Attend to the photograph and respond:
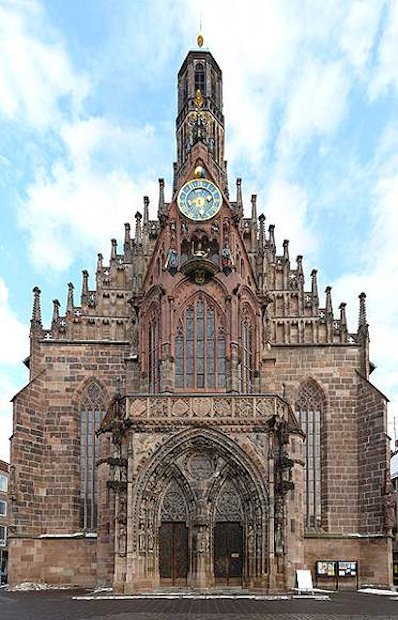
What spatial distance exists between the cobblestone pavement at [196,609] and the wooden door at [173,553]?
411 centimetres

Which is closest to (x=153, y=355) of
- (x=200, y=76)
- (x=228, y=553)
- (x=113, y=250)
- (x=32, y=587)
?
(x=113, y=250)

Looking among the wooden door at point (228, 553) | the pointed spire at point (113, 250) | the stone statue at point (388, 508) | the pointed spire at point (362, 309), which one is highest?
the pointed spire at point (113, 250)

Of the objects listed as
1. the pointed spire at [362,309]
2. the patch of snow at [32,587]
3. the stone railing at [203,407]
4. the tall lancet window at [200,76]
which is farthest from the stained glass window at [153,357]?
the tall lancet window at [200,76]

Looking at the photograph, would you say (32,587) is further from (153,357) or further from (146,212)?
(146,212)

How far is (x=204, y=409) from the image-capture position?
117 ft

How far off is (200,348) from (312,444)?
26.0ft

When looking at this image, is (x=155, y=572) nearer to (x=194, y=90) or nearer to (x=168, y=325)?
(x=168, y=325)

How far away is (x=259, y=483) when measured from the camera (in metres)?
34.9

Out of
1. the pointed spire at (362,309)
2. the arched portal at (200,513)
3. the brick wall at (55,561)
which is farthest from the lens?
the pointed spire at (362,309)

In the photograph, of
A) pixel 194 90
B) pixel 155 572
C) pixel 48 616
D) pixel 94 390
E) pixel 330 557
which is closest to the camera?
pixel 48 616

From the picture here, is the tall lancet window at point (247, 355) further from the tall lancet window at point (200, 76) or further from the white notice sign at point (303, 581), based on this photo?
the tall lancet window at point (200, 76)

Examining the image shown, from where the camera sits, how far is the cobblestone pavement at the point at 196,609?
76.3 ft

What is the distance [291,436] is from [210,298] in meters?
8.71

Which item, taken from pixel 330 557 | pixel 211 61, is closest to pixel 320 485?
pixel 330 557
